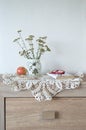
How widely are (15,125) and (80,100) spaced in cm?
51

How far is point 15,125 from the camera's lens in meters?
1.72

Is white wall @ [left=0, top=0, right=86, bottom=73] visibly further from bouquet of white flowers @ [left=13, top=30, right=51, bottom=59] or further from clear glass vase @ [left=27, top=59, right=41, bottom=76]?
clear glass vase @ [left=27, top=59, right=41, bottom=76]

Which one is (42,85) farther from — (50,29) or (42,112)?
(50,29)

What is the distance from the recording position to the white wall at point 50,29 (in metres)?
2.08

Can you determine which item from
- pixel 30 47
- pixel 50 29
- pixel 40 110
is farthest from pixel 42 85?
pixel 50 29

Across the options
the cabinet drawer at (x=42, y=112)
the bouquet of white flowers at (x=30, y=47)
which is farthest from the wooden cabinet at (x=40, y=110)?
the bouquet of white flowers at (x=30, y=47)

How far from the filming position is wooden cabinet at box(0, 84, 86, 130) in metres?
1.70

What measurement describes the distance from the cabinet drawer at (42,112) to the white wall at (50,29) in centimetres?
49

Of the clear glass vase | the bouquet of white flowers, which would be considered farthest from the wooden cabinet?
the bouquet of white flowers

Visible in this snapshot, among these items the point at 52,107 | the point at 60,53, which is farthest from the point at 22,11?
the point at 52,107

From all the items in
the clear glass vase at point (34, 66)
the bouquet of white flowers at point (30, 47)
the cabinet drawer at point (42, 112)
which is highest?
the bouquet of white flowers at point (30, 47)

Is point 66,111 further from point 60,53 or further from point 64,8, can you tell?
point 64,8

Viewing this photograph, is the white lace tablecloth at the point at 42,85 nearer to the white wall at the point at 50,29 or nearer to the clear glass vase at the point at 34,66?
the clear glass vase at the point at 34,66

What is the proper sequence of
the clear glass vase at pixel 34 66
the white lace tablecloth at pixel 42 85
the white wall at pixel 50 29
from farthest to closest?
the white wall at pixel 50 29 < the clear glass vase at pixel 34 66 < the white lace tablecloth at pixel 42 85
